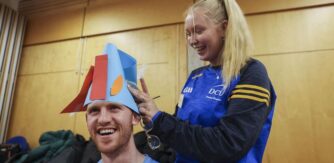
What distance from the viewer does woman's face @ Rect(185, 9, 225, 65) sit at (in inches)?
36.8

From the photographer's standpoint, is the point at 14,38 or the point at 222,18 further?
the point at 14,38

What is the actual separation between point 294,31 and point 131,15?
1.71 meters

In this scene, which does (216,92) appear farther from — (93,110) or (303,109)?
(303,109)

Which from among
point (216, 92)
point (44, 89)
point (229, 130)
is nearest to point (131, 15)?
point (44, 89)

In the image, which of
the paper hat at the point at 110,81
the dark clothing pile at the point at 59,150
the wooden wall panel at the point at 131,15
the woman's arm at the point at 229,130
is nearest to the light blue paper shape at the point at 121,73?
the paper hat at the point at 110,81

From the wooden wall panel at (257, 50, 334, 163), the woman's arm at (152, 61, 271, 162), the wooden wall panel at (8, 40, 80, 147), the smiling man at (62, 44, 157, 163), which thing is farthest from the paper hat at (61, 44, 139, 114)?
the wooden wall panel at (8, 40, 80, 147)

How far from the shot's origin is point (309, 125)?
2.09 metres

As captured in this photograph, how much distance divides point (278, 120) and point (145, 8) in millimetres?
1806

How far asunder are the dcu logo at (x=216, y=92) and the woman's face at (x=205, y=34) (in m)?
0.14

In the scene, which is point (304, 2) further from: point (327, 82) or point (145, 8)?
point (145, 8)

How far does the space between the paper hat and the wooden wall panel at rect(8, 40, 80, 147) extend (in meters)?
1.98

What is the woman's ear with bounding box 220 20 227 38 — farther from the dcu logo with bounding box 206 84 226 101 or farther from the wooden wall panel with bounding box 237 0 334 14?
the wooden wall panel with bounding box 237 0 334 14

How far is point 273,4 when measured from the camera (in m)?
2.39

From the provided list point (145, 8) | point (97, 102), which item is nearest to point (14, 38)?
point (145, 8)
